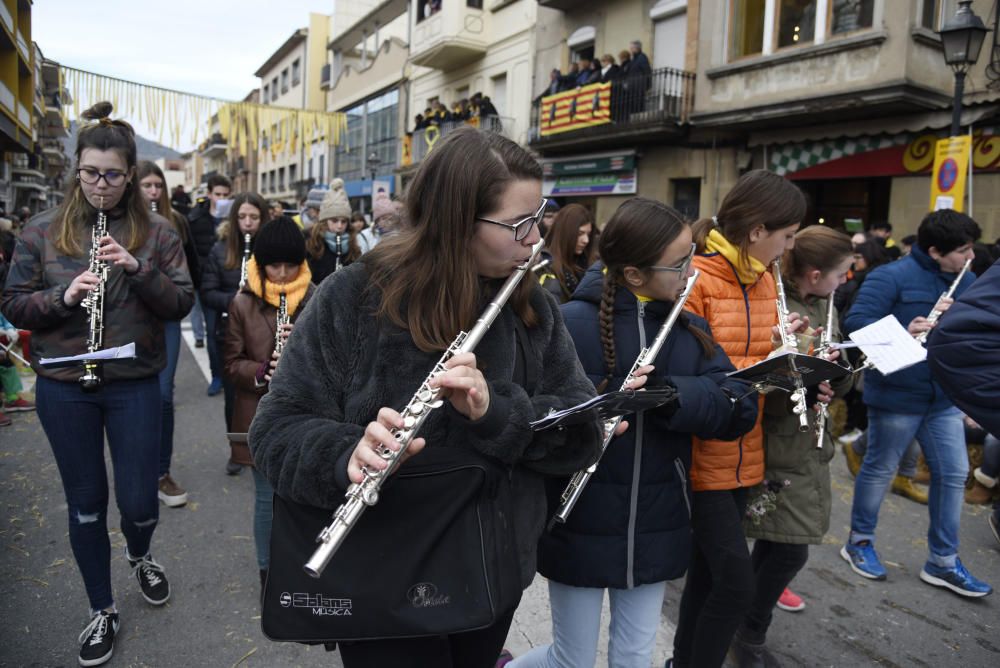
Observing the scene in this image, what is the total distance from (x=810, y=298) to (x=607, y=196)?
14.3 meters

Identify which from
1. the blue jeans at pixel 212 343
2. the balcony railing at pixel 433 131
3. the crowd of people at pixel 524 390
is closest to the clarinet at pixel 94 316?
the crowd of people at pixel 524 390

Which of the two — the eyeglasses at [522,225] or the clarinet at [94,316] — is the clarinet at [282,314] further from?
the eyeglasses at [522,225]

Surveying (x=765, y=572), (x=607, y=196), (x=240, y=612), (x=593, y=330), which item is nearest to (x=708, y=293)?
(x=593, y=330)

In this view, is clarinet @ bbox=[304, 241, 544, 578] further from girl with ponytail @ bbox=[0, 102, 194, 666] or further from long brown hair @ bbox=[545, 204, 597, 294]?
long brown hair @ bbox=[545, 204, 597, 294]

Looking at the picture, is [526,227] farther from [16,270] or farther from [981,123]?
[981,123]

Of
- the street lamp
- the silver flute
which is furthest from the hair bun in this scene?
the street lamp

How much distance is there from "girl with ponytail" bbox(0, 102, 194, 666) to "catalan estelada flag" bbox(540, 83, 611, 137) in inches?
546

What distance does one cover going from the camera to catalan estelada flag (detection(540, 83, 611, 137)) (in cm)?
1566

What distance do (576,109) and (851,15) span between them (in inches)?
252

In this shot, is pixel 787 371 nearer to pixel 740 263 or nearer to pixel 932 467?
pixel 740 263

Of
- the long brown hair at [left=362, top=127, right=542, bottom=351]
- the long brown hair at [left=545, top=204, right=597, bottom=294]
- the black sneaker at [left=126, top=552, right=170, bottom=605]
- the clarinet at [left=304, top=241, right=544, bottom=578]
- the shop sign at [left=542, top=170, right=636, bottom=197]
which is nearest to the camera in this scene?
the clarinet at [left=304, top=241, right=544, bottom=578]

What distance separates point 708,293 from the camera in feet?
8.98

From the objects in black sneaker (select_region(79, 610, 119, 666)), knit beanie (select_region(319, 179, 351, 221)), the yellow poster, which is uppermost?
the yellow poster

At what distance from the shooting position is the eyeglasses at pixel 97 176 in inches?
110
